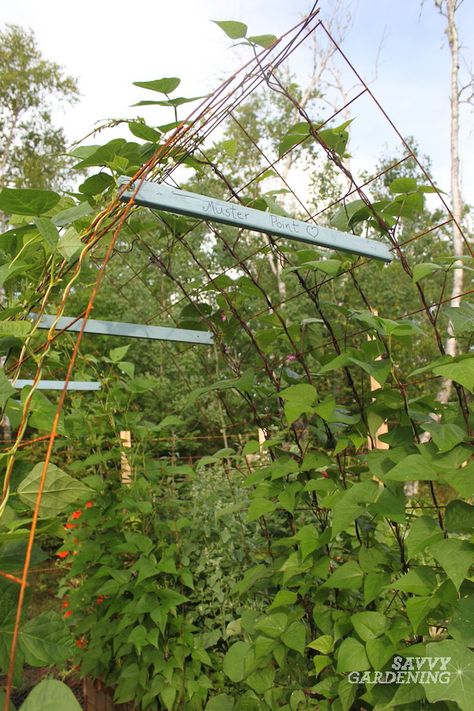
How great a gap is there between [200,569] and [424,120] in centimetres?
1205

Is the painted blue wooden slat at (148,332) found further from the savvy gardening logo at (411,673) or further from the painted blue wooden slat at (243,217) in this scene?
the savvy gardening logo at (411,673)

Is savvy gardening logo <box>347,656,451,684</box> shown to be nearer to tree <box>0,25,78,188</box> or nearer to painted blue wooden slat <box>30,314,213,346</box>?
painted blue wooden slat <box>30,314,213,346</box>

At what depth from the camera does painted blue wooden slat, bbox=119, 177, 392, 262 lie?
36.9 inches

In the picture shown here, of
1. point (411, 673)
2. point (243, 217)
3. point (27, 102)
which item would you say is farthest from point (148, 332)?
point (27, 102)

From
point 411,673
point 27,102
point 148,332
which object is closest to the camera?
point 411,673

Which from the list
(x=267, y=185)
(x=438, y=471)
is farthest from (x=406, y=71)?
(x=438, y=471)

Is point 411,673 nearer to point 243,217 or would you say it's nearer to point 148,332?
point 243,217

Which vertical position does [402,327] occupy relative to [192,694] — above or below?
above

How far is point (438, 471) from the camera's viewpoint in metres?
0.93

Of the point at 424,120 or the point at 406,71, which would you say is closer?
the point at 406,71

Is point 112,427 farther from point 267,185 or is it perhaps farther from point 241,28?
point 267,185

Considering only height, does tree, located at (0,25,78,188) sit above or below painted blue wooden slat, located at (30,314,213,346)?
above

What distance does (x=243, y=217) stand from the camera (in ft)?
3.43

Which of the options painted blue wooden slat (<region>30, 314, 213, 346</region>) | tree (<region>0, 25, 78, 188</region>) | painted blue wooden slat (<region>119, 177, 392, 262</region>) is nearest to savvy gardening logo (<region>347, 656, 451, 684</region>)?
painted blue wooden slat (<region>119, 177, 392, 262</region>)
